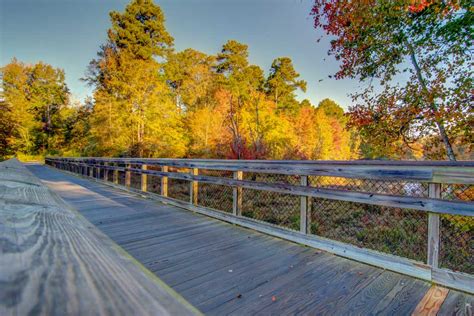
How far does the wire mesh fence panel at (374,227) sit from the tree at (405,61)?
1.70m

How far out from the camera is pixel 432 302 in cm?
184

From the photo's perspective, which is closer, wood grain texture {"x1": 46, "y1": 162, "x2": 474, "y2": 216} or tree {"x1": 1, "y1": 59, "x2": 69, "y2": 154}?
wood grain texture {"x1": 46, "y1": 162, "x2": 474, "y2": 216}

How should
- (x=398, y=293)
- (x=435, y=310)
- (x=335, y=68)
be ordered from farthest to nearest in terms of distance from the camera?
(x=335, y=68) < (x=398, y=293) < (x=435, y=310)

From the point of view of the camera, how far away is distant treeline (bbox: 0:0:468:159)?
39.7ft

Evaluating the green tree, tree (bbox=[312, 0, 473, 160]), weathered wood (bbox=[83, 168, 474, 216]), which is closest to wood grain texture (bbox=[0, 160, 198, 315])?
weathered wood (bbox=[83, 168, 474, 216])

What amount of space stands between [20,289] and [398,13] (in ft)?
21.7

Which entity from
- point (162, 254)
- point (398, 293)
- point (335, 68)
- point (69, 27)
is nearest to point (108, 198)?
point (162, 254)

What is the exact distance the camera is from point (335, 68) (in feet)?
21.3

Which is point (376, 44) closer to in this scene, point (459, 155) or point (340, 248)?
point (459, 155)

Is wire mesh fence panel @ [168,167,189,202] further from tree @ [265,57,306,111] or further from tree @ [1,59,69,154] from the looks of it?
tree @ [1,59,69,154]

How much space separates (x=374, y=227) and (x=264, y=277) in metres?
4.99

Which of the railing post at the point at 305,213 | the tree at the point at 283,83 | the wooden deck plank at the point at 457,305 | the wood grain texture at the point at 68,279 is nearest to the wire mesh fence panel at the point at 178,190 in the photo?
the railing post at the point at 305,213

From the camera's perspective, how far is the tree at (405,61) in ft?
14.9

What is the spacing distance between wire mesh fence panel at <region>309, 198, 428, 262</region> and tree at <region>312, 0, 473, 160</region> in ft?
5.57
